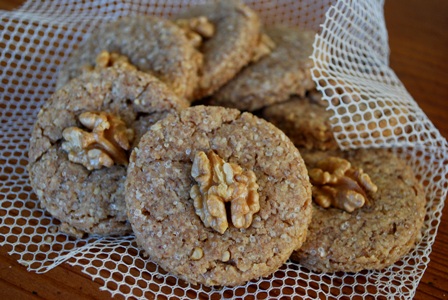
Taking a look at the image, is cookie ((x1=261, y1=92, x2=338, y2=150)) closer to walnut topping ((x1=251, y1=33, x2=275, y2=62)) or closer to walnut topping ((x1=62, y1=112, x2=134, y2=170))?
walnut topping ((x1=251, y1=33, x2=275, y2=62))

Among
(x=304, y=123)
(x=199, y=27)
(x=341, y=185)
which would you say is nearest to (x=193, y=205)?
(x=341, y=185)

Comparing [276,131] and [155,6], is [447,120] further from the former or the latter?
[155,6]

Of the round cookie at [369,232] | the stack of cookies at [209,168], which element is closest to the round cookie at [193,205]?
the stack of cookies at [209,168]

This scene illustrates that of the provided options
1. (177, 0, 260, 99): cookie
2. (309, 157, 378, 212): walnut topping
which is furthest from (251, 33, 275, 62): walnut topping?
(309, 157, 378, 212): walnut topping

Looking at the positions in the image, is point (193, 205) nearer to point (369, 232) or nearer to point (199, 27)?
point (369, 232)

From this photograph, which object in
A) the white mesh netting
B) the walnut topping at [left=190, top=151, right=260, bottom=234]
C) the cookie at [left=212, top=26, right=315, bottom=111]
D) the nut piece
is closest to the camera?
the walnut topping at [left=190, top=151, right=260, bottom=234]

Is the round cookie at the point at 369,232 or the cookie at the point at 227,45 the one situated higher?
the cookie at the point at 227,45

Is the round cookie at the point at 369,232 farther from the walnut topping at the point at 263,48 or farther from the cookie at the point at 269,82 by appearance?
the walnut topping at the point at 263,48
